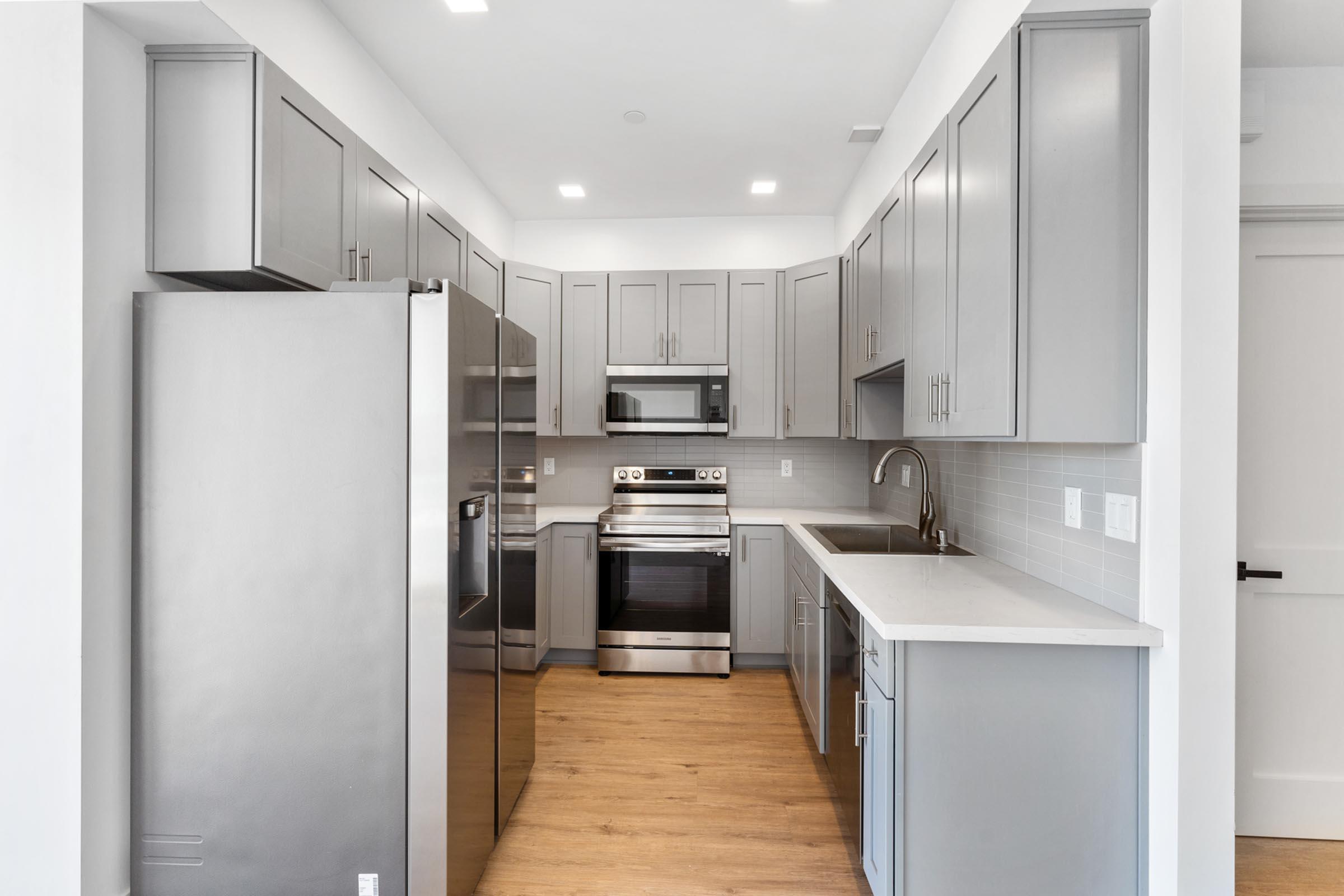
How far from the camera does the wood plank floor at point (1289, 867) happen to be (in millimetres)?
1680

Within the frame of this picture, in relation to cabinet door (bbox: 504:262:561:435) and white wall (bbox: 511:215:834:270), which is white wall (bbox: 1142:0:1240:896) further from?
A: cabinet door (bbox: 504:262:561:435)

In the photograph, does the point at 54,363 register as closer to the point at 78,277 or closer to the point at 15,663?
the point at 78,277

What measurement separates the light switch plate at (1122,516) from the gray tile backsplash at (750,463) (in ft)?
7.79

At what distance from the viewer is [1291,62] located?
1.79m

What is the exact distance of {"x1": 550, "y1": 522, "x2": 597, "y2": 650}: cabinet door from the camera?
3480mm

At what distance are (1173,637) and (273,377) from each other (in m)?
2.14

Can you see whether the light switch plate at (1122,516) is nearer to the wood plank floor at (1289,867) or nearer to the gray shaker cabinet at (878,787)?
the gray shaker cabinet at (878,787)

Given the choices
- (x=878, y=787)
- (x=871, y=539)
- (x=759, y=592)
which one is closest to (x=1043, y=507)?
(x=878, y=787)

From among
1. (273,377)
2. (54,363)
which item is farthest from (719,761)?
(54,363)

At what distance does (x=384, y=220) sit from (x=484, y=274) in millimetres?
1029

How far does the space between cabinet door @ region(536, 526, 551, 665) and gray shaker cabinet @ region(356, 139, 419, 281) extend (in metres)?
1.66

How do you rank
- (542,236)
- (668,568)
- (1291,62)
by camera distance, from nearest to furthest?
(1291,62), (668,568), (542,236)

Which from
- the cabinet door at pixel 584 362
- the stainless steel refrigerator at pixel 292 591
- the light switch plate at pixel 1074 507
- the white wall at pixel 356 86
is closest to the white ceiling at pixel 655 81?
the white wall at pixel 356 86

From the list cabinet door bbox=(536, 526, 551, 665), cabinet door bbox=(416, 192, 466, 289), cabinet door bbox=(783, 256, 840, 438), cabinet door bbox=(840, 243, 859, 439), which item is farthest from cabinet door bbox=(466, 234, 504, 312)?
cabinet door bbox=(840, 243, 859, 439)
